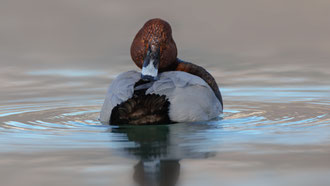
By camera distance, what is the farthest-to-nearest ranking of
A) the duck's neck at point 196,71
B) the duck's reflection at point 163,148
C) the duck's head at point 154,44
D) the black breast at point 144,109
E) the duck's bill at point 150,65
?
the duck's neck at point 196,71, the duck's head at point 154,44, the duck's bill at point 150,65, the black breast at point 144,109, the duck's reflection at point 163,148

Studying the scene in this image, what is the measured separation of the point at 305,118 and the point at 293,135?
4.04 ft

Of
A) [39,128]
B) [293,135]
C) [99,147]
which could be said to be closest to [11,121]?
[39,128]

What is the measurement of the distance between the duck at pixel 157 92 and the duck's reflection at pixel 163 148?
15 cm

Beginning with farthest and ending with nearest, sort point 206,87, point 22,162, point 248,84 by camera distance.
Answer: point 248,84 → point 206,87 → point 22,162

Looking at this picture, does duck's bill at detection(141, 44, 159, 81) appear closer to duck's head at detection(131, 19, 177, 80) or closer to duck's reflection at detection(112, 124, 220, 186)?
duck's head at detection(131, 19, 177, 80)

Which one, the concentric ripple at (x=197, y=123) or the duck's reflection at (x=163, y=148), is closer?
the duck's reflection at (x=163, y=148)

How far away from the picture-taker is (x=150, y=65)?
835cm

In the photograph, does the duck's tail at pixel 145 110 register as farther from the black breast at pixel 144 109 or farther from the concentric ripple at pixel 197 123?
the concentric ripple at pixel 197 123

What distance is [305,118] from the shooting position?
8289 mm

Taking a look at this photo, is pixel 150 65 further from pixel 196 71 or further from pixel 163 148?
pixel 163 148

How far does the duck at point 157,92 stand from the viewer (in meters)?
7.75

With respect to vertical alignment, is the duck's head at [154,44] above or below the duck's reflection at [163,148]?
above

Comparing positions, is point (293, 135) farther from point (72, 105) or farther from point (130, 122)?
point (72, 105)

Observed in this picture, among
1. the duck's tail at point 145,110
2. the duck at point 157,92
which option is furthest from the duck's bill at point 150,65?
the duck's tail at point 145,110
